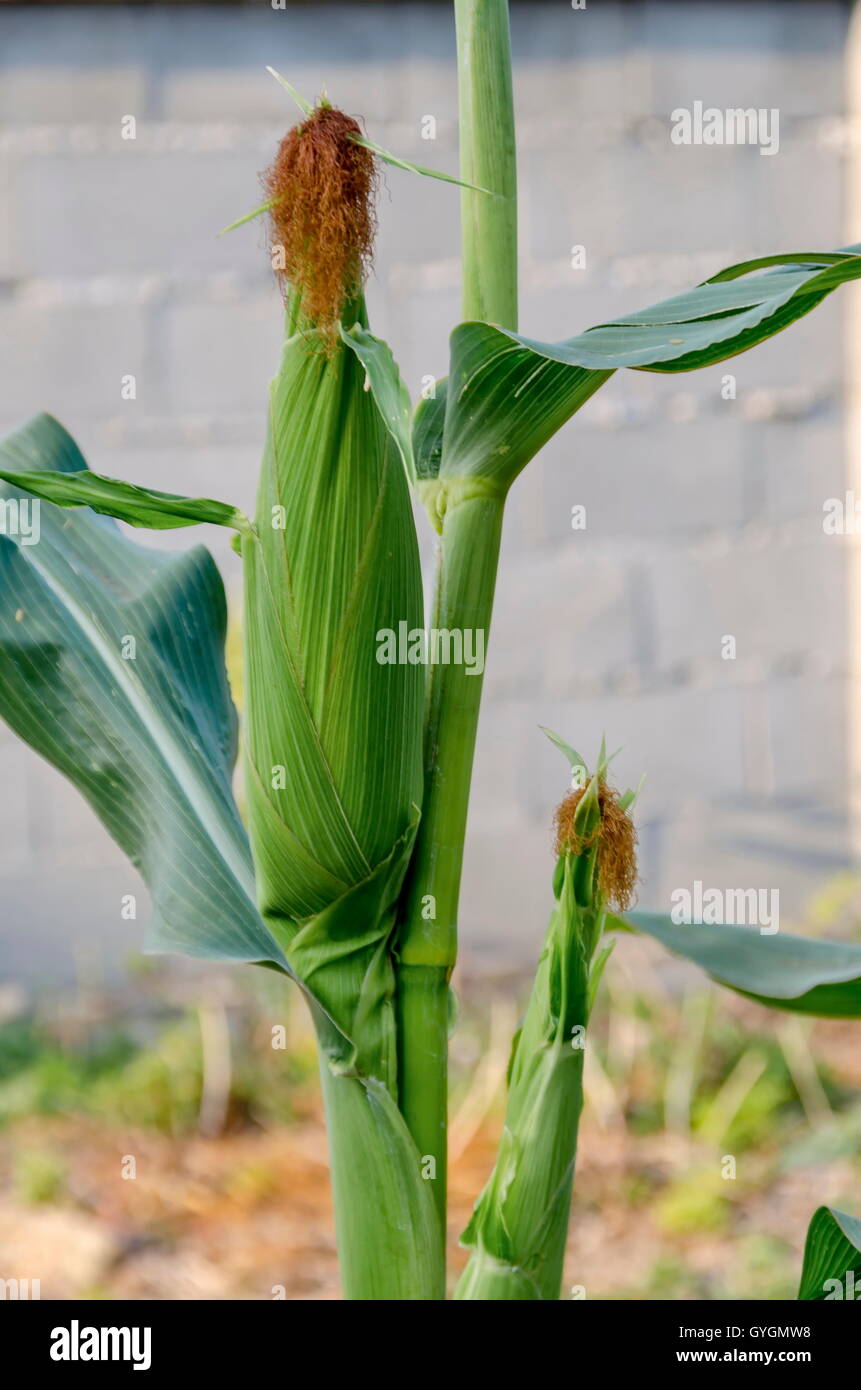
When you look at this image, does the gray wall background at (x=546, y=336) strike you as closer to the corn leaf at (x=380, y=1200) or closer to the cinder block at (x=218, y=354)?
the cinder block at (x=218, y=354)

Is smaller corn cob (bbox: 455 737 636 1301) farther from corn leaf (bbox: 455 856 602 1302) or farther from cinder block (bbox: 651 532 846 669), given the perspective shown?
cinder block (bbox: 651 532 846 669)

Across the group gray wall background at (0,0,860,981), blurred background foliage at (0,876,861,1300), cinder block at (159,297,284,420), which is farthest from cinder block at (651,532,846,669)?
cinder block at (159,297,284,420)

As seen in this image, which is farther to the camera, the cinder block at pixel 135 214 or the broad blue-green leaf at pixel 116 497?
the cinder block at pixel 135 214

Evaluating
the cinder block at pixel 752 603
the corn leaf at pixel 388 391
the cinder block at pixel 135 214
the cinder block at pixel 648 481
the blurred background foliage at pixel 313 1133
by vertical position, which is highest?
the cinder block at pixel 135 214

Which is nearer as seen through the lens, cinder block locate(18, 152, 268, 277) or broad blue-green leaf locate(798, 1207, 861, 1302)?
broad blue-green leaf locate(798, 1207, 861, 1302)

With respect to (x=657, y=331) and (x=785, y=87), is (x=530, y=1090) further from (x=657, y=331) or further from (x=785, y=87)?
(x=785, y=87)

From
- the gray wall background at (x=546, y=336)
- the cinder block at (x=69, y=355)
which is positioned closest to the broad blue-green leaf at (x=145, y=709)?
the gray wall background at (x=546, y=336)
